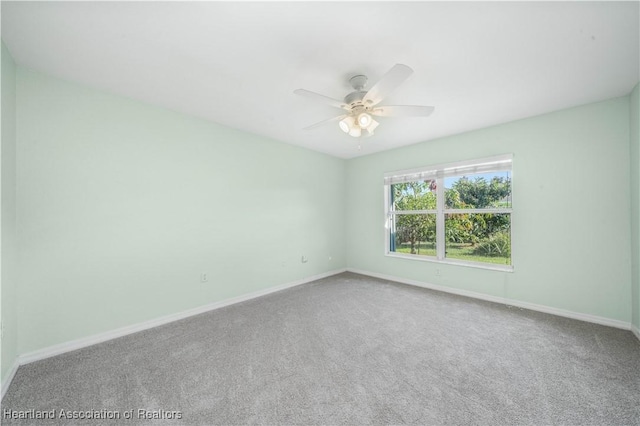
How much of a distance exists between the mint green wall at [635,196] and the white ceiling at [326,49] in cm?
21

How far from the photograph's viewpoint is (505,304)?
3.16 meters

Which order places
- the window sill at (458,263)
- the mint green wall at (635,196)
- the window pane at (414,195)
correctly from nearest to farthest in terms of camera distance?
1. the mint green wall at (635,196)
2. the window sill at (458,263)
3. the window pane at (414,195)

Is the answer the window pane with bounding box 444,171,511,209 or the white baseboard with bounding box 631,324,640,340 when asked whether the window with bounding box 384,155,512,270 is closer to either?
the window pane with bounding box 444,171,511,209

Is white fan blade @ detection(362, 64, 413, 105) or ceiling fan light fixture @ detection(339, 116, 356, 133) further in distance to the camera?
ceiling fan light fixture @ detection(339, 116, 356, 133)

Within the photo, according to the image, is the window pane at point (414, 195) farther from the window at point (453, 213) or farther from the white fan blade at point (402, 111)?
the white fan blade at point (402, 111)

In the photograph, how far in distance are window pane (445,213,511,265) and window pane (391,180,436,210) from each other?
0.40 m

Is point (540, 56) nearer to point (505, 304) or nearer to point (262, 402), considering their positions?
point (505, 304)

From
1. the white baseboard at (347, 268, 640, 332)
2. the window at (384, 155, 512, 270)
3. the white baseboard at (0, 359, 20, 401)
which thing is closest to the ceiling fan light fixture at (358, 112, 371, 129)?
the window at (384, 155, 512, 270)

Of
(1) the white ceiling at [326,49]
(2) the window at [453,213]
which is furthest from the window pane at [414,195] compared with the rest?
(1) the white ceiling at [326,49]

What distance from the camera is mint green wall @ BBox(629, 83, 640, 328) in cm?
230

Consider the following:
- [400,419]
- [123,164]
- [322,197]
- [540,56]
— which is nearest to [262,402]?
[400,419]

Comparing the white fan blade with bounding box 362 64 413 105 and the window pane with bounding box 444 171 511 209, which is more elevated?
the white fan blade with bounding box 362 64 413 105

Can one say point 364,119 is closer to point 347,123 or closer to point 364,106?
point 364,106

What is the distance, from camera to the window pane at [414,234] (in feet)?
13.4
